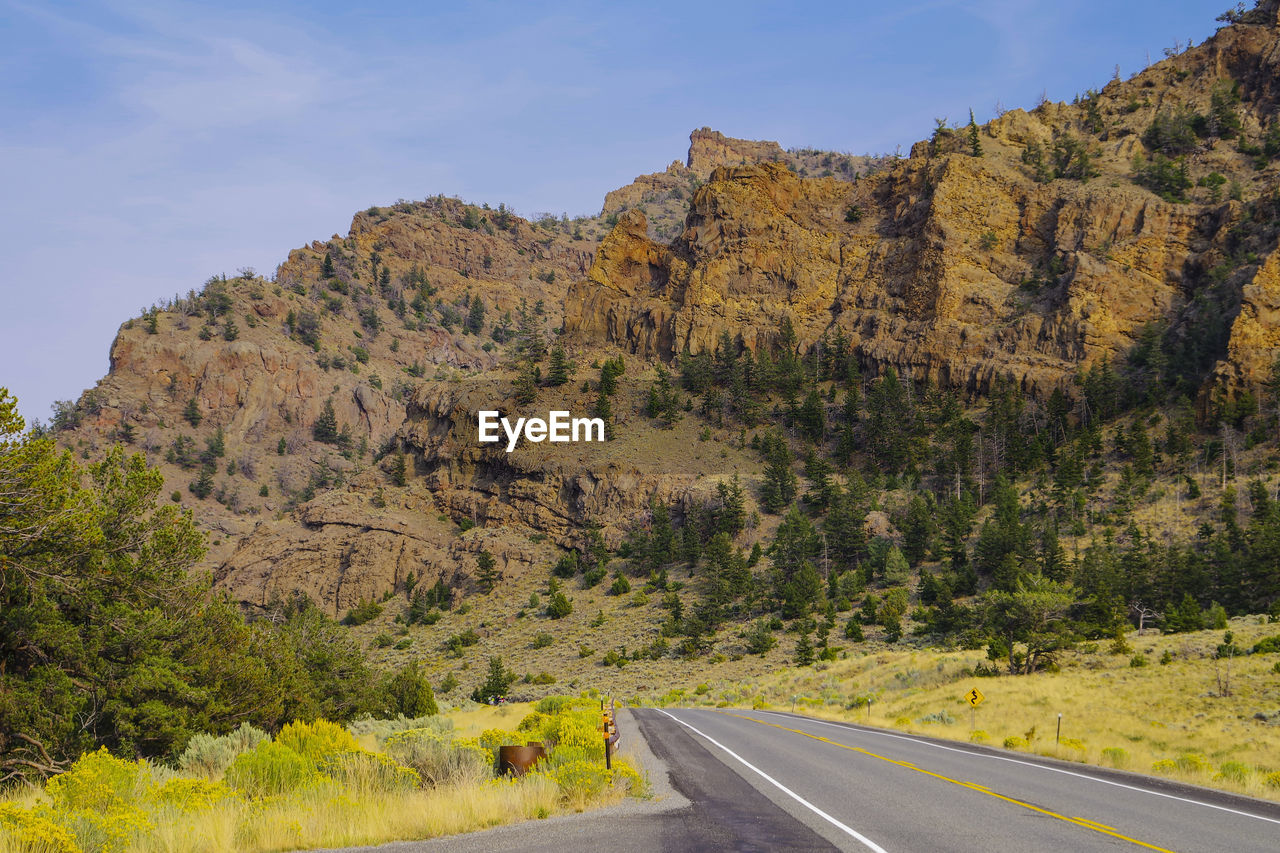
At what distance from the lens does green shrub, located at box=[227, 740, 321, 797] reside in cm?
1052

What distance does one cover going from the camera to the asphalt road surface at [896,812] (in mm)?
8492

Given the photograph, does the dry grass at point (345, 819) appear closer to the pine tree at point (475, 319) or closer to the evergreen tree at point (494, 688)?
the evergreen tree at point (494, 688)

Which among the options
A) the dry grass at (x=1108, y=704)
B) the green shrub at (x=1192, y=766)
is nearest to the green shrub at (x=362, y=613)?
the dry grass at (x=1108, y=704)

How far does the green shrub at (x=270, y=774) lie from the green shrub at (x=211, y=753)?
2636 millimetres

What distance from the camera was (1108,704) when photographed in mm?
29266

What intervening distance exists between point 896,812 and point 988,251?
102 metres

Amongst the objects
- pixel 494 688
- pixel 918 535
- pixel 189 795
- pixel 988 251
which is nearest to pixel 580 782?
pixel 189 795

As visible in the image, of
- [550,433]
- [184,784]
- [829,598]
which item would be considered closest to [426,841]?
[184,784]

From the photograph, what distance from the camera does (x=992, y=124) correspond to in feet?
376

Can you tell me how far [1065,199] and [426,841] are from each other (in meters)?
110

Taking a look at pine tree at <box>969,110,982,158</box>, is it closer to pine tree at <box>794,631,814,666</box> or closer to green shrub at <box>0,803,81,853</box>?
pine tree at <box>794,631,814,666</box>

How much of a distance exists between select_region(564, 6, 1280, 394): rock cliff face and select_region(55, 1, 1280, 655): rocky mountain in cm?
34

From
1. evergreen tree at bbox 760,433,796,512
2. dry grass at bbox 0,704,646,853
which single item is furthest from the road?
evergreen tree at bbox 760,433,796,512

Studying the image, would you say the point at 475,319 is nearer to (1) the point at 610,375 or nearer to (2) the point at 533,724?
(1) the point at 610,375
